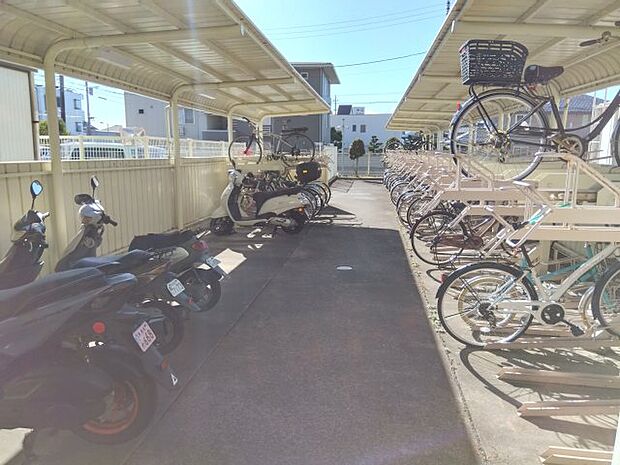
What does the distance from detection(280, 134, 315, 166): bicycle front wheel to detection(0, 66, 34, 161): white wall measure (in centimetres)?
508

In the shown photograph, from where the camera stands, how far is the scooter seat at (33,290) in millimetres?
2201

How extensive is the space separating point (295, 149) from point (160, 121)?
55.2 feet

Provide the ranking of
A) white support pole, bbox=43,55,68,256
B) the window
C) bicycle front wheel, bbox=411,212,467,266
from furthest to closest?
1. the window
2. bicycle front wheel, bbox=411,212,467,266
3. white support pole, bbox=43,55,68,256

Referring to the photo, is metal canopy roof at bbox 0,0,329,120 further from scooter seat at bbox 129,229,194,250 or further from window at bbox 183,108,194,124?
window at bbox 183,108,194,124

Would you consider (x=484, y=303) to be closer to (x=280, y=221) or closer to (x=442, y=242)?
(x=442, y=242)

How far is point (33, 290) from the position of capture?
226 centimetres

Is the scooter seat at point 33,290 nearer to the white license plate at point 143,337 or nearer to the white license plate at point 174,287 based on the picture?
the white license plate at point 143,337

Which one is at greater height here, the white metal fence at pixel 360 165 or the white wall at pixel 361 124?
the white wall at pixel 361 124

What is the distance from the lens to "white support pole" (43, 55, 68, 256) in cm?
469

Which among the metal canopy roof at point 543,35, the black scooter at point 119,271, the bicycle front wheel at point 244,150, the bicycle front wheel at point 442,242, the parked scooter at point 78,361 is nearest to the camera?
the parked scooter at point 78,361

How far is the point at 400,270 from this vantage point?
237 inches

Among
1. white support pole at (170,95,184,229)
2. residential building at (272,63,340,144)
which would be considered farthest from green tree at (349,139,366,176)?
white support pole at (170,95,184,229)

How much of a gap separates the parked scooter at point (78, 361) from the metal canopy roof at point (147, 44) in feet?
8.87

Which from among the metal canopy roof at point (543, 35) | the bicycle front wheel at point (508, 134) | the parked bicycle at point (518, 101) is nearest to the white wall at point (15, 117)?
the metal canopy roof at point (543, 35)
